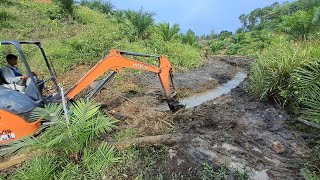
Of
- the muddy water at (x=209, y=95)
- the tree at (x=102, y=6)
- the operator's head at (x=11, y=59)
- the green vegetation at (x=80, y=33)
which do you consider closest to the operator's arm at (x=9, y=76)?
the operator's head at (x=11, y=59)

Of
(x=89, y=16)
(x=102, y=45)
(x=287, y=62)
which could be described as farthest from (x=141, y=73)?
(x=89, y=16)

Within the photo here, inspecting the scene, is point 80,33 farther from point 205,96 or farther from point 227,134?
point 227,134

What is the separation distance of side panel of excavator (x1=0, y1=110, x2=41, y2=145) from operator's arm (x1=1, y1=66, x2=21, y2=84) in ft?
2.84

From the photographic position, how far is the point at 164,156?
569cm

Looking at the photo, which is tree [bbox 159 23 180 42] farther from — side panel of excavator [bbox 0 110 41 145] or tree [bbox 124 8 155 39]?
side panel of excavator [bbox 0 110 41 145]

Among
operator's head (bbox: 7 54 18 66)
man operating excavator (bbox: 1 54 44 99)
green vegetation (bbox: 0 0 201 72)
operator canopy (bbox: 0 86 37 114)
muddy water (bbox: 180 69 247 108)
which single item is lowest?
muddy water (bbox: 180 69 247 108)

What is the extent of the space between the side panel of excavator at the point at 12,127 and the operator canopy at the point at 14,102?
13cm

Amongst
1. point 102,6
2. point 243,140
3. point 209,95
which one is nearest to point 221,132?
point 243,140

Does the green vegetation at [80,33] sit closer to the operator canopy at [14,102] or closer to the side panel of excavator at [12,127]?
the operator canopy at [14,102]

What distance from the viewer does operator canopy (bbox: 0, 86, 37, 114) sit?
614 centimetres

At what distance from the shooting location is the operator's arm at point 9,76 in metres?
6.71

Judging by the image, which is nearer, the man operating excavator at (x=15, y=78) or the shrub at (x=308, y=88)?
the shrub at (x=308, y=88)

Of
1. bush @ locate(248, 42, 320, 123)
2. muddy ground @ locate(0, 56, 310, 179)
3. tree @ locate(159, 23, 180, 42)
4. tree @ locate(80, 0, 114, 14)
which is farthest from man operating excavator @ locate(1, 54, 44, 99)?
tree @ locate(80, 0, 114, 14)

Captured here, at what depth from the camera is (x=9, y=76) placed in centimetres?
684
